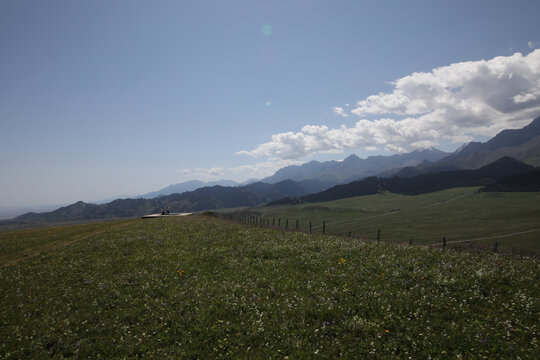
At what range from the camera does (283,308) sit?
12.7 metres

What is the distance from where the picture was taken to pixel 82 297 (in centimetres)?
1555

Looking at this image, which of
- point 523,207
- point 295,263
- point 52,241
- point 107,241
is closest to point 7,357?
point 295,263

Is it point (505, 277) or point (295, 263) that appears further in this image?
point (295, 263)

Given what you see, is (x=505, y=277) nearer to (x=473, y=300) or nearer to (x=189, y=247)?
(x=473, y=300)

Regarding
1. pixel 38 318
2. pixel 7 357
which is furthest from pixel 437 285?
pixel 38 318

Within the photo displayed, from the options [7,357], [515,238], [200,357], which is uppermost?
[7,357]

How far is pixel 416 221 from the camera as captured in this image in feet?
640

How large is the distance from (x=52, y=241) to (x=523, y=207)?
284919mm

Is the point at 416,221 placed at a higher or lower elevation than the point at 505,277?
lower

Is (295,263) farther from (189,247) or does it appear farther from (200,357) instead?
(189,247)

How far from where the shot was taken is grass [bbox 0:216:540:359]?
1001cm

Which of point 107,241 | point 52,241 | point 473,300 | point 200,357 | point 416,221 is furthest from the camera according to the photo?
point 416,221

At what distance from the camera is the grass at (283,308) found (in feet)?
32.8

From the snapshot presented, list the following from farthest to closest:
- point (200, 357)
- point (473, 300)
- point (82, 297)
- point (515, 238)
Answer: point (515, 238), point (82, 297), point (473, 300), point (200, 357)
